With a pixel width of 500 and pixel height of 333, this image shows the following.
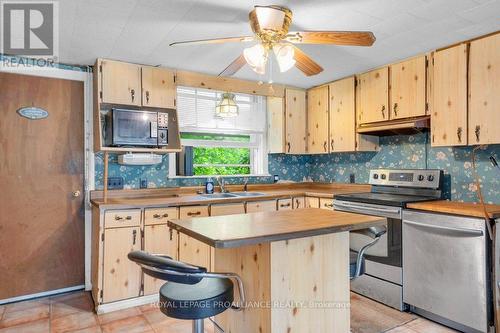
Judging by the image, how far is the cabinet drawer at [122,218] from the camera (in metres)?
2.88

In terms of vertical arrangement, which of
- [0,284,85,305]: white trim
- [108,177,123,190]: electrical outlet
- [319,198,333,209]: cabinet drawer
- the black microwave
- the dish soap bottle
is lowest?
[0,284,85,305]: white trim

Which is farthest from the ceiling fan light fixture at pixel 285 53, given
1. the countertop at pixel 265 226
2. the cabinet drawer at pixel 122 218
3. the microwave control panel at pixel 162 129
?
the cabinet drawer at pixel 122 218

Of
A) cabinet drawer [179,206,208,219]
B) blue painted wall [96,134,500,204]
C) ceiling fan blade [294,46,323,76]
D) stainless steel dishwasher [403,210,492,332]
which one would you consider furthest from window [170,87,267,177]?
stainless steel dishwasher [403,210,492,332]

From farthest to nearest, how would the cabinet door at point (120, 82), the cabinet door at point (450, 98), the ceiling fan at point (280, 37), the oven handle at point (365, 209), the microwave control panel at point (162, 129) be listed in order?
the microwave control panel at point (162, 129)
the cabinet door at point (120, 82)
the oven handle at point (365, 209)
the cabinet door at point (450, 98)
the ceiling fan at point (280, 37)

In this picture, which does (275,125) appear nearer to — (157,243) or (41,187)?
(157,243)

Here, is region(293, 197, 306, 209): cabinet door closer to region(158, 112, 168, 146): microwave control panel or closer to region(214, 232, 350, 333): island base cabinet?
region(158, 112, 168, 146): microwave control panel

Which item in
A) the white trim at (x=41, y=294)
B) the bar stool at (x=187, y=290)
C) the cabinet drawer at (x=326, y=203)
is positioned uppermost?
the cabinet drawer at (x=326, y=203)

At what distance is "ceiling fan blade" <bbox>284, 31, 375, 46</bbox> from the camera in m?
1.99

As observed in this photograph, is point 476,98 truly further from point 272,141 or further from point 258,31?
point 272,141

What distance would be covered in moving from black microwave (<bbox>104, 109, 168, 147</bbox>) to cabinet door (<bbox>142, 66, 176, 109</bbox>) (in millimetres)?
146

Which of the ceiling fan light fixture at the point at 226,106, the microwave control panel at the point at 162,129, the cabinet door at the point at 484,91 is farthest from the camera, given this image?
the ceiling fan light fixture at the point at 226,106

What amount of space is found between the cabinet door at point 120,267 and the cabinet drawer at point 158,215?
129 mm

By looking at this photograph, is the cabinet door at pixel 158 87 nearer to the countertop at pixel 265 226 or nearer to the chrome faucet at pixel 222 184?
the chrome faucet at pixel 222 184

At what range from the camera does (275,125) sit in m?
4.52
